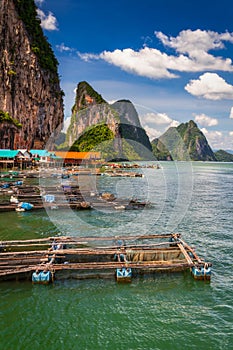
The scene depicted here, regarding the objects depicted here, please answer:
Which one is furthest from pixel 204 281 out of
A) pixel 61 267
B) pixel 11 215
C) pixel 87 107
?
pixel 87 107

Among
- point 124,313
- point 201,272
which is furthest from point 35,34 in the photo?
point 124,313

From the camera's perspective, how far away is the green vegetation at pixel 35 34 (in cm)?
8975

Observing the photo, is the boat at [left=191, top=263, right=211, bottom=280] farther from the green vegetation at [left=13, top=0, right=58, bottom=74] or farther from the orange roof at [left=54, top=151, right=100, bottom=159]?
the green vegetation at [left=13, top=0, right=58, bottom=74]

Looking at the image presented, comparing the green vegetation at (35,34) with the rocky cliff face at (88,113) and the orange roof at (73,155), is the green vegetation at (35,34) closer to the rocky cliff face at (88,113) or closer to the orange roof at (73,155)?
the orange roof at (73,155)

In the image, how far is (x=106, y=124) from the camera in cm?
15725

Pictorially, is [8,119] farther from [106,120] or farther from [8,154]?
[106,120]

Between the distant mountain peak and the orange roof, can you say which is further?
the distant mountain peak

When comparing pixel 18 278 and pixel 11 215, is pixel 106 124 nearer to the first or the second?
pixel 11 215

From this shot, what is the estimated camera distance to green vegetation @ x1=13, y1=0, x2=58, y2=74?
8975 cm

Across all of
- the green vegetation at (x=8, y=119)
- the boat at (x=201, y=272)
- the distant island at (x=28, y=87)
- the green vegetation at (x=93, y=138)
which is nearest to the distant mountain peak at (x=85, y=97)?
the green vegetation at (x=93, y=138)

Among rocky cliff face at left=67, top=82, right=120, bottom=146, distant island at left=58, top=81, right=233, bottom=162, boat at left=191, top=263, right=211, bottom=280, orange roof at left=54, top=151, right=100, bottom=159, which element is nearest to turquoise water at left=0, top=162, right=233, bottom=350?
boat at left=191, top=263, right=211, bottom=280

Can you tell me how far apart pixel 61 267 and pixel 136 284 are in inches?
138

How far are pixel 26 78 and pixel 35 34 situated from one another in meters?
17.0

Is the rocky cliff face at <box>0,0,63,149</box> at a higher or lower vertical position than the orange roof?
higher
